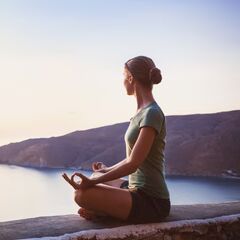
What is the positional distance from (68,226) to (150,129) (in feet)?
3.32

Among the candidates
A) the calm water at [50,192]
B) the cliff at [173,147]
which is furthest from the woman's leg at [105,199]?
the cliff at [173,147]

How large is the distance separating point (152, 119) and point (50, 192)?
95.0 metres

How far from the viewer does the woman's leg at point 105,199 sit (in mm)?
2676

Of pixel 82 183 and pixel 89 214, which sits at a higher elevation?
pixel 82 183

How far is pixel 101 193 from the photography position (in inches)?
105

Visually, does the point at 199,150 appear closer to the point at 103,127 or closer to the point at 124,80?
the point at 103,127

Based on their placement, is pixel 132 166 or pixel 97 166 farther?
pixel 97 166

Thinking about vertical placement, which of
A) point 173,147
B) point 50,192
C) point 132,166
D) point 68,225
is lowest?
point 50,192

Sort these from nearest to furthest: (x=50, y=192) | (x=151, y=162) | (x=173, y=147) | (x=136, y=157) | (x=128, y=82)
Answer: (x=136, y=157), (x=151, y=162), (x=128, y=82), (x=50, y=192), (x=173, y=147)

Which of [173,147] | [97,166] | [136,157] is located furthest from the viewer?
Result: [173,147]

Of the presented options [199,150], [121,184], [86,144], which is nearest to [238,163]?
[199,150]

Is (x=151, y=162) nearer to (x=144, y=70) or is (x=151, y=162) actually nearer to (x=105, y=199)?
(x=105, y=199)

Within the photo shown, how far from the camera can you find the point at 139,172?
110 inches

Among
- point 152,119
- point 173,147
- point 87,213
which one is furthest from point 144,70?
point 173,147
